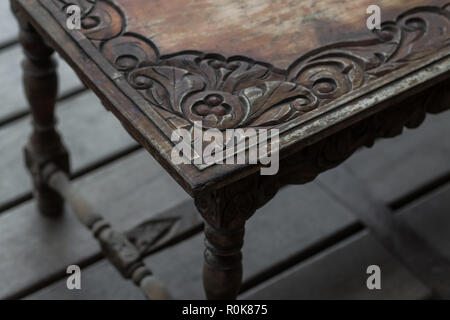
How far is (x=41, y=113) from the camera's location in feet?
5.91

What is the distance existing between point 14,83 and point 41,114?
1.84 ft

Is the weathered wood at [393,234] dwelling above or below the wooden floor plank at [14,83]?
below

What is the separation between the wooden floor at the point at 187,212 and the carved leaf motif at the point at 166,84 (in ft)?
2.00

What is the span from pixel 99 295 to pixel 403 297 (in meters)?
0.65

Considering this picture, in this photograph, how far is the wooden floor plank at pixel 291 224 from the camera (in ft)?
6.18

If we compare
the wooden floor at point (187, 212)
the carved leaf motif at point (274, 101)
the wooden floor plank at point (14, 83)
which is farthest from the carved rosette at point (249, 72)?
the wooden floor plank at point (14, 83)

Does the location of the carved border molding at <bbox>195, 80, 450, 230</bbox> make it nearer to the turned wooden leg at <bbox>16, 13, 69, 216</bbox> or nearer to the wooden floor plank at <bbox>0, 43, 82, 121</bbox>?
the turned wooden leg at <bbox>16, 13, 69, 216</bbox>

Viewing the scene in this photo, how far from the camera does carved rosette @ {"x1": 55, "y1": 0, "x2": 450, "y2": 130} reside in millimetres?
1312

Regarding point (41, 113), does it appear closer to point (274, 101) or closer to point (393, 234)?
point (274, 101)

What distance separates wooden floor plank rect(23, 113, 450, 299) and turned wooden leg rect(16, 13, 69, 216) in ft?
0.69

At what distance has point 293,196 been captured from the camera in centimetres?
207

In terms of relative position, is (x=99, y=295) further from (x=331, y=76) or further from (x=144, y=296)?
(x=331, y=76)

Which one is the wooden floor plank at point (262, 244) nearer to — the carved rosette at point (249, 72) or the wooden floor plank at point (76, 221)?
the wooden floor plank at point (76, 221)

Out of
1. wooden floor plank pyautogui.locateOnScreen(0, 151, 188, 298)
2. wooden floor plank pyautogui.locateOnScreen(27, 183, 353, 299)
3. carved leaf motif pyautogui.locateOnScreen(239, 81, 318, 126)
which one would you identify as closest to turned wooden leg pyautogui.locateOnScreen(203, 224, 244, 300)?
carved leaf motif pyautogui.locateOnScreen(239, 81, 318, 126)
